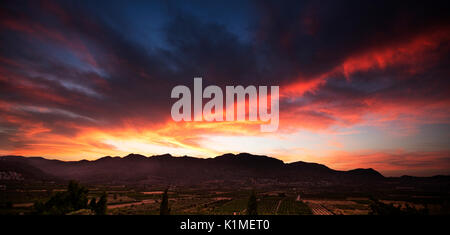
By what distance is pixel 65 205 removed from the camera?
30.2 m

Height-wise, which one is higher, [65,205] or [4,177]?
[65,205]
